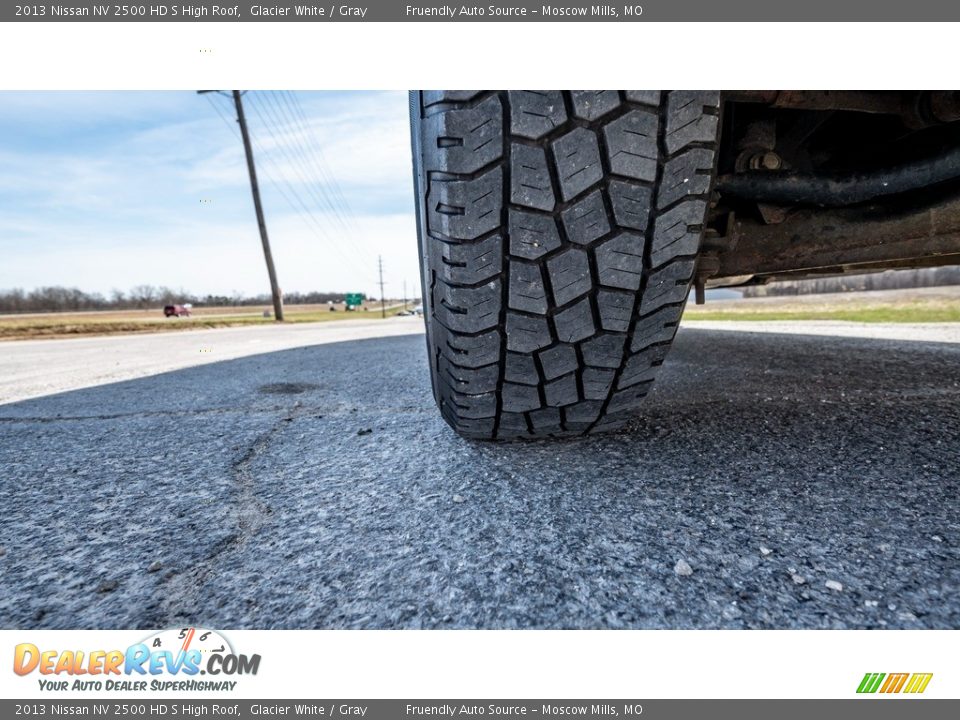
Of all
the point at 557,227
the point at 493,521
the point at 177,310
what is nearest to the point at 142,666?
the point at 493,521

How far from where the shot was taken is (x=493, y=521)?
0.71m

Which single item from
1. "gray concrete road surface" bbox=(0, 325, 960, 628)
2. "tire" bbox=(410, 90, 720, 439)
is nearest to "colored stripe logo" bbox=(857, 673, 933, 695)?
"gray concrete road surface" bbox=(0, 325, 960, 628)

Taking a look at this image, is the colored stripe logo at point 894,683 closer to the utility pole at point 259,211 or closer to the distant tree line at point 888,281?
the distant tree line at point 888,281

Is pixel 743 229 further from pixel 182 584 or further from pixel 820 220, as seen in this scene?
pixel 182 584

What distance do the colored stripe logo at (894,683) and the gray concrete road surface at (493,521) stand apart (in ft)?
0.15

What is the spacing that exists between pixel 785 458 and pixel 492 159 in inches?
30.9

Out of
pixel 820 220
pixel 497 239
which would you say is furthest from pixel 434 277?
pixel 820 220

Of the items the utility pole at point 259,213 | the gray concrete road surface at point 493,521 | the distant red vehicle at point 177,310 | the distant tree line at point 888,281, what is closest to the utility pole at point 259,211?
the utility pole at point 259,213

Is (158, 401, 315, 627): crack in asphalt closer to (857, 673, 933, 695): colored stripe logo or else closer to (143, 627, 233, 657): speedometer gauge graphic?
(143, 627, 233, 657): speedometer gauge graphic

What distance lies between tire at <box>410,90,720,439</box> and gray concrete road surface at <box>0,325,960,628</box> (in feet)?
0.73

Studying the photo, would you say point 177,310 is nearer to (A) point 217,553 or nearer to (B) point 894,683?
(A) point 217,553

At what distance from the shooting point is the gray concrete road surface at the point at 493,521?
0.53 metres

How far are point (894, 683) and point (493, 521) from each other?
0.46 metres

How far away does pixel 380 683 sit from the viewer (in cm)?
47
